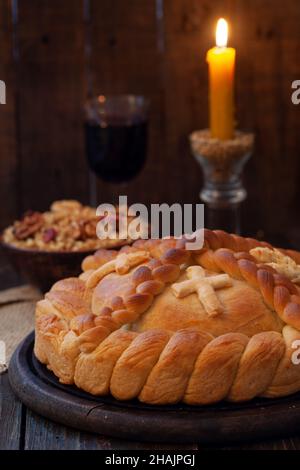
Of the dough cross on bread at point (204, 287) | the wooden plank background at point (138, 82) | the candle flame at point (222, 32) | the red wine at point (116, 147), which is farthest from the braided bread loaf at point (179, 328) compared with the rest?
the wooden plank background at point (138, 82)

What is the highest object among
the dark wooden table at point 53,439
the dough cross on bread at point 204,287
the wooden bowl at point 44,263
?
the dough cross on bread at point 204,287

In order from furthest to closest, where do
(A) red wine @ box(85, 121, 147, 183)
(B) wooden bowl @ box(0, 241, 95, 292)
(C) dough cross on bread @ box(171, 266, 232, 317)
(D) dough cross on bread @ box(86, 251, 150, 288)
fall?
(A) red wine @ box(85, 121, 147, 183)
(B) wooden bowl @ box(0, 241, 95, 292)
(D) dough cross on bread @ box(86, 251, 150, 288)
(C) dough cross on bread @ box(171, 266, 232, 317)

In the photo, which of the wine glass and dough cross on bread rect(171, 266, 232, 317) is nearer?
dough cross on bread rect(171, 266, 232, 317)

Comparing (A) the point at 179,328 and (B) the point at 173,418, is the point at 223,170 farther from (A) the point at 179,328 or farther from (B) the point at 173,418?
(B) the point at 173,418

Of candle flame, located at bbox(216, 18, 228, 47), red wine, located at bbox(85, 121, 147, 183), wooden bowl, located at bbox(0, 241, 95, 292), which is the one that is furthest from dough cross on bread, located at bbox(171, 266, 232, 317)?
red wine, located at bbox(85, 121, 147, 183)

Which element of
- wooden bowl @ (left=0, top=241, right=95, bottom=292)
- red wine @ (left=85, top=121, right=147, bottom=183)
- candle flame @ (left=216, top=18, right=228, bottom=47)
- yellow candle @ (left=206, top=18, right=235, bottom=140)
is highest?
candle flame @ (left=216, top=18, right=228, bottom=47)

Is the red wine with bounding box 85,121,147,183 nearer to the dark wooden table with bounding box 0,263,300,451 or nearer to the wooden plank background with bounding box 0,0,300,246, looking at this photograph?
the wooden plank background with bounding box 0,0,300,246

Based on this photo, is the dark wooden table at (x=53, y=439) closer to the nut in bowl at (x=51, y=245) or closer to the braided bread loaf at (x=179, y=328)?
the braided bread loaf at (x=179, y=328)
